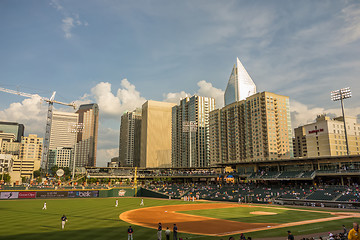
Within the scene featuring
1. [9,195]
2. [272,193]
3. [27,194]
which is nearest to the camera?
[272,193]

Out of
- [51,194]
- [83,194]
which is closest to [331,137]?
[83,194]

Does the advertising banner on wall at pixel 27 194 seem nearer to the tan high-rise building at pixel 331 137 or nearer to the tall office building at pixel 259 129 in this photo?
the tall office building at pixel 259 129

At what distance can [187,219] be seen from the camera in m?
42.5

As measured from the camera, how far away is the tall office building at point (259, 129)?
453 ft

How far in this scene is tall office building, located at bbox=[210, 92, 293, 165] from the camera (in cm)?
13800

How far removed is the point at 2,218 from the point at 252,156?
401 feet

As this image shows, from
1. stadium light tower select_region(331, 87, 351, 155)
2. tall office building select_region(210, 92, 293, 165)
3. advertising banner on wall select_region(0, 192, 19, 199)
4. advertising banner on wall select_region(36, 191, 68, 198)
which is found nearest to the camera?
advertising banner on wall select_region(0, 192, 19, 199)

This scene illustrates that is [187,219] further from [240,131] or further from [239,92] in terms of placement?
[239,92]

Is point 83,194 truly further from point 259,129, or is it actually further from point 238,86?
point 238,86

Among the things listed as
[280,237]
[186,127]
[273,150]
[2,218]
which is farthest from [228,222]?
[273,150]

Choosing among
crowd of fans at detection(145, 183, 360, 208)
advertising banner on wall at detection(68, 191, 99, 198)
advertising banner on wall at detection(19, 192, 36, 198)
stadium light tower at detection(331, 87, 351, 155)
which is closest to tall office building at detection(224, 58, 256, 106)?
stadium light tower at detection(331, 87, 351, 155)

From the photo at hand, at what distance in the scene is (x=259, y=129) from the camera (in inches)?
5531

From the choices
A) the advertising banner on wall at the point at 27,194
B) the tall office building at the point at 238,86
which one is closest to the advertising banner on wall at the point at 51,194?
the advertising banner on wall at the point at 27,194

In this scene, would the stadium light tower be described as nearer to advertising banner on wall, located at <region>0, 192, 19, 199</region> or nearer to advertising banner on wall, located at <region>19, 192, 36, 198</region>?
advertising banner on wall, located at <region>19, 192, 36, 198</region>
